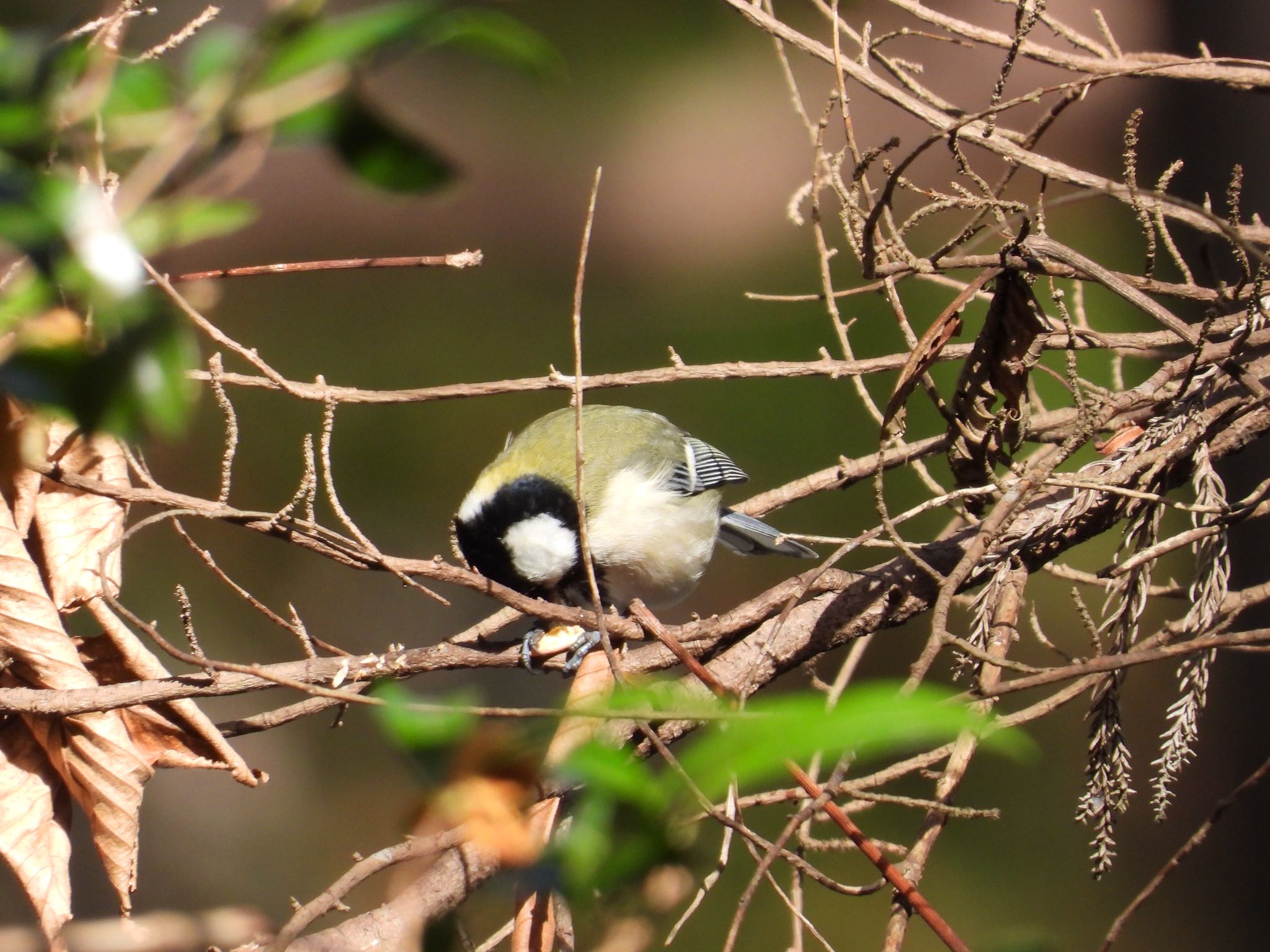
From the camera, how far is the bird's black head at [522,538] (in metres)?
2.02

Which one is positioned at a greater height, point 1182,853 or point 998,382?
point 998,382

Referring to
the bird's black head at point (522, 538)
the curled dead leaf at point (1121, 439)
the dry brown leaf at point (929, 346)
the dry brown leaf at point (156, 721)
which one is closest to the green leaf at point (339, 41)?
the dry brown leaf at point (929, 346)

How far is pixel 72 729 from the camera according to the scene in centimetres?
118

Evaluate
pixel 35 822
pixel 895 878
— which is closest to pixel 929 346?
pixel 895 878

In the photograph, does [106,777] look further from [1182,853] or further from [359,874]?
[1182,853]

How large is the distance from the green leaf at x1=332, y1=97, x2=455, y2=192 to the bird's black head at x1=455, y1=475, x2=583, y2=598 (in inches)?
62.5

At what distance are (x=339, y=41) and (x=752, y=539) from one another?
7.15 ft

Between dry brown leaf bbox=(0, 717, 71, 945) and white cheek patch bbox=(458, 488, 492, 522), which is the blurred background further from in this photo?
dry brown leaf bbox=(0, 717, 71, 945)

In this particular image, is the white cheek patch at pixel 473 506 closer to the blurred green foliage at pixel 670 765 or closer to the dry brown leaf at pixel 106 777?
the dry brown leaf at pixel 106 777

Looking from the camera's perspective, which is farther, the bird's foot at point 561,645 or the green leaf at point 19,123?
the bird's foot at point 561,645

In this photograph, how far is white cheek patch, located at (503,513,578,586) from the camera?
6.63 feet

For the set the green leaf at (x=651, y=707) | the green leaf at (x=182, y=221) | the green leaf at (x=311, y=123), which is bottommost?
the green leaf at (x=651, y=707)

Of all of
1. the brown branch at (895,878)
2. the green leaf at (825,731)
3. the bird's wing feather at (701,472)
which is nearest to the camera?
the green leaf at (825,731)

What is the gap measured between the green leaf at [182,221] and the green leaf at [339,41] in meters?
0.06
